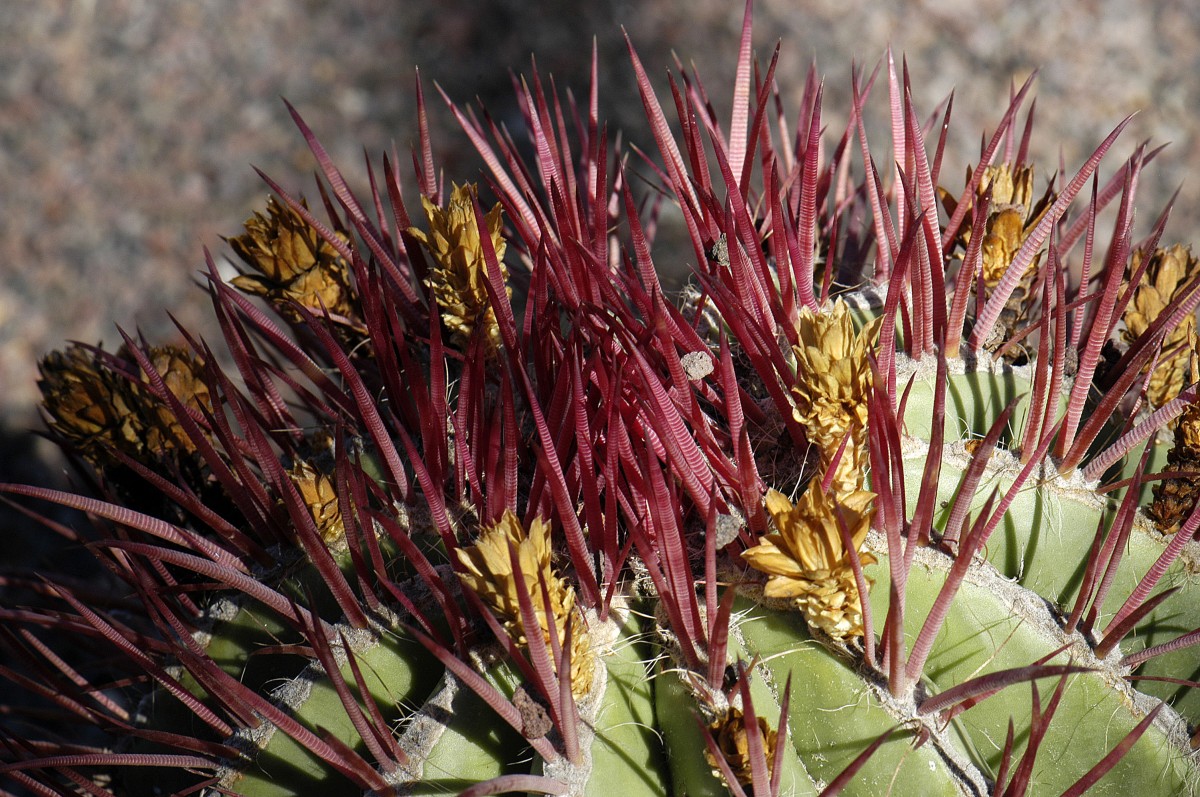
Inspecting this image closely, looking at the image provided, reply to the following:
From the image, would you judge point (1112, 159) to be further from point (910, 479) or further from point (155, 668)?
point (155, 668)

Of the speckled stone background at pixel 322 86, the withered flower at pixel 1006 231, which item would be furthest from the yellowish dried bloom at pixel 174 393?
the speckled stone background at pixel 322 86

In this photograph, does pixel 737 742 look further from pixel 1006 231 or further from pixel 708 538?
pixel 1006 231

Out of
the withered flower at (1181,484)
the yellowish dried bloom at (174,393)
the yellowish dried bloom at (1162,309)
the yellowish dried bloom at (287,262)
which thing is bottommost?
the withered flower at (1181,484)

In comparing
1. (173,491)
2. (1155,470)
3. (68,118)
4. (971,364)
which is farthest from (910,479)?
(68,118)

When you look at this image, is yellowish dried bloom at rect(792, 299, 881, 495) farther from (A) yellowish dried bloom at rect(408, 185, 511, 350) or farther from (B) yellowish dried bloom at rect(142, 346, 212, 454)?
(B) yellowish dried bloom at rect(142, 346, 212, 454)

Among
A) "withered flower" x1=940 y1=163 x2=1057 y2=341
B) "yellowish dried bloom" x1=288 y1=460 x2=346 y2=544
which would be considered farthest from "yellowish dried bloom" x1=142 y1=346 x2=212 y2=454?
"withered flower" x1=940 y1=163 x2=1057 y2=341

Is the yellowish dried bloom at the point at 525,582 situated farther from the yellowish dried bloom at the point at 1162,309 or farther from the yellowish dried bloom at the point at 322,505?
the yellowish dried bloom at the point at 1162,309
